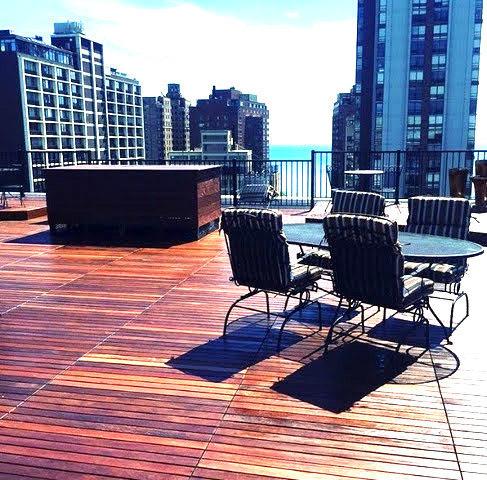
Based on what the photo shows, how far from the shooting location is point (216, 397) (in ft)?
10.0

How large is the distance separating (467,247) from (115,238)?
5547 mm

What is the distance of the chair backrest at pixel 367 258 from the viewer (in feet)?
11.0

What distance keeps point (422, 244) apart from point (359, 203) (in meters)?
1.51

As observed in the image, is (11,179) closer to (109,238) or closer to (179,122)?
(109,238)

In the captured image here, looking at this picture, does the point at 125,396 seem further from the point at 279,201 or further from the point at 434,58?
the point at 434,58

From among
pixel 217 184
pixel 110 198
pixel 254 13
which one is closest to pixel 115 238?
pixel 110 198

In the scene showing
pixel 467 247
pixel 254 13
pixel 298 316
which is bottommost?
pixel 298 316

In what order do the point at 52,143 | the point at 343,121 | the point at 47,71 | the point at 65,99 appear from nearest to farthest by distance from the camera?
the point at 47,71 → the point at 52,143 → the point at 65,99 → the point at 343,121

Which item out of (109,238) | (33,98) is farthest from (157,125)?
(109,238)

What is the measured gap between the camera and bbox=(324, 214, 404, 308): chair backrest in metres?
3.36

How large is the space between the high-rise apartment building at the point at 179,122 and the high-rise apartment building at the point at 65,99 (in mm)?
21170

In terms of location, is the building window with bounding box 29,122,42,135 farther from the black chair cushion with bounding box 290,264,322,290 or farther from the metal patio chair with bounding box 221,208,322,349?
the black chair cushion with bounding box 290,264,322,290

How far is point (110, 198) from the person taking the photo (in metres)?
8.04

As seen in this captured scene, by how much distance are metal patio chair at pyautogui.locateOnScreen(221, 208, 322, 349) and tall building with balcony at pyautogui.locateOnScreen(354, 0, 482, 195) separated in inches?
2550
